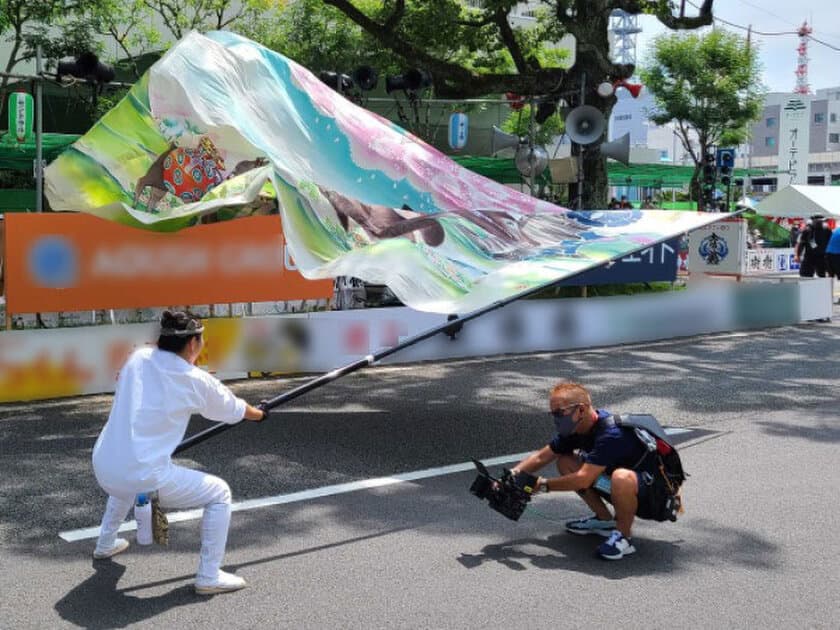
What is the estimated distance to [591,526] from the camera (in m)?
5.97

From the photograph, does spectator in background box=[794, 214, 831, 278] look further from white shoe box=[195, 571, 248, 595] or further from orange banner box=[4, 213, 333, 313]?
white shoe box=[195, 571, 248, 595]

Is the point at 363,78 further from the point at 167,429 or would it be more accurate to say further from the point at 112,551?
the point at 167,429

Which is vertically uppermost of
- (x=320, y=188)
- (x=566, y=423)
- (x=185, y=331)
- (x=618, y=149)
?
(x=618, y=149)

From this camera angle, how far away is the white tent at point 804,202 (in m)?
27.7

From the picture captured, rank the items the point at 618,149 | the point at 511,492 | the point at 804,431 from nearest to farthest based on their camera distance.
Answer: the point at 511,492, the point at 804,431, the point at 618,149

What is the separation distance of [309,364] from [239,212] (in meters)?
2.05

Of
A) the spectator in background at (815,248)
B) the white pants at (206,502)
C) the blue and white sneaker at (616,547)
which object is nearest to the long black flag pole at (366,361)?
the white pants at (206,502)

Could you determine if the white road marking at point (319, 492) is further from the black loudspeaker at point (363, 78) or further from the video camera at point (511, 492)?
the black loudspeaker at point (363, 78)

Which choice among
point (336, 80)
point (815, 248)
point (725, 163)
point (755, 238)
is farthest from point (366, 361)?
point (755, 238)

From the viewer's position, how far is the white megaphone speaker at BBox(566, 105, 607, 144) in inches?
744

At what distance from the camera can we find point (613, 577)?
5.31 m

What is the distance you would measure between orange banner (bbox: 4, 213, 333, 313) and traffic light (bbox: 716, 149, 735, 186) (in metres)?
15.0

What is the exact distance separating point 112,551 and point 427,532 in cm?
191

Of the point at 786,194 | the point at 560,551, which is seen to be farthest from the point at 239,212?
the point at 786,194
